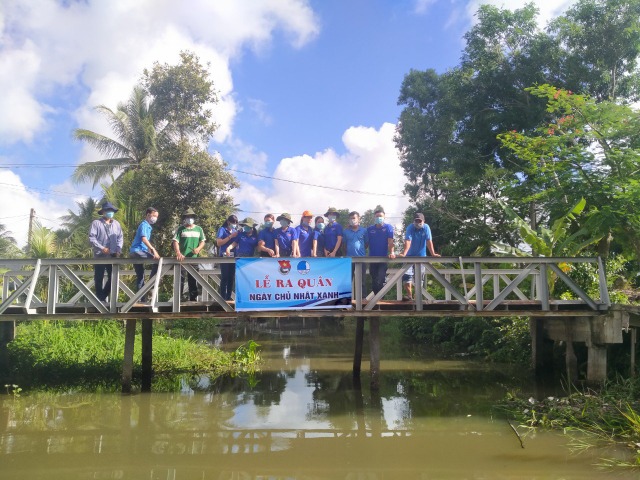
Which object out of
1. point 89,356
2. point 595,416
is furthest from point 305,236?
point 89,356

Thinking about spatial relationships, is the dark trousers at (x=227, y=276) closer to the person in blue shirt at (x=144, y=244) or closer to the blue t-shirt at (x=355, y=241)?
the person in blue shirt at (x=144, y=244)

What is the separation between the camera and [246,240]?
9.32 metres

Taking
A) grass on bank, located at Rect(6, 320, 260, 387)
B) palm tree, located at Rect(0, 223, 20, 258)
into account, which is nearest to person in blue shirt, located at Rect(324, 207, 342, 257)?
grass on bank, located at Rect(6, 320, 260, 387)

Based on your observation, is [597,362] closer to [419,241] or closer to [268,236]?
[419,241]

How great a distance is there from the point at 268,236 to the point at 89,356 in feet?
16.7

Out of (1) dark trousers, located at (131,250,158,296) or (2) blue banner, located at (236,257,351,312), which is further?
(1) dark trousers, located at (131,250,158,296)

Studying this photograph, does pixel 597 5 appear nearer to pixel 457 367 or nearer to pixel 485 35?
pixel 485 35

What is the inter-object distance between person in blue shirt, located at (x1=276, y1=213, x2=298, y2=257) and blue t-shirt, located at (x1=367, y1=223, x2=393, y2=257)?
1338mm

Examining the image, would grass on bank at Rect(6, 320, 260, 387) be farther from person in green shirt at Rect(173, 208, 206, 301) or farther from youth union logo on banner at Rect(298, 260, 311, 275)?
youth union logo on banner at Rect(298, 260, 311, 275)

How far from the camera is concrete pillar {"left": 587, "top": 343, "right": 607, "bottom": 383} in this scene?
29.1 ft

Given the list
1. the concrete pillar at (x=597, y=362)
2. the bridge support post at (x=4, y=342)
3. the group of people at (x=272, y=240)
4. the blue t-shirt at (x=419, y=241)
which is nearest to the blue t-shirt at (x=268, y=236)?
the group of people at (x=272, y=240)

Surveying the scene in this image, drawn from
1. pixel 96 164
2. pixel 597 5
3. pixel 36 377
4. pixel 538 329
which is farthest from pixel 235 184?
pixel 597 5

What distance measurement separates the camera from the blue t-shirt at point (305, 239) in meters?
9.25

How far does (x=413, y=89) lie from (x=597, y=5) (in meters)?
11.4
